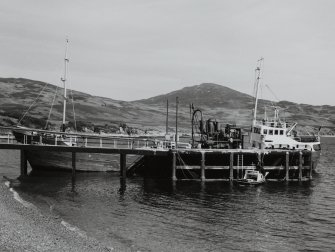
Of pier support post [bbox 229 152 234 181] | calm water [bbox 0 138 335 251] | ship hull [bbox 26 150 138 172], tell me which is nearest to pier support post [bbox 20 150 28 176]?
ship hull [bbox 26 150 138 172]

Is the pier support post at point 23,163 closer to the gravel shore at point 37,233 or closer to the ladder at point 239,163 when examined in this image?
the gravel shore at point 37,233

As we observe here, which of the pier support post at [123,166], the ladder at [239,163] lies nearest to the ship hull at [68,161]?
the pier support post at [123,166]

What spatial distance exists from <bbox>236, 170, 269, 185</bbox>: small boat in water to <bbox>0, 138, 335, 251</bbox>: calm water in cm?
107

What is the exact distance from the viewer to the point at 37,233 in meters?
24.9

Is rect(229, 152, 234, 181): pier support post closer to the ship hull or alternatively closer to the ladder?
the ladder

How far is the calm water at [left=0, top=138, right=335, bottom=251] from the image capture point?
2903 cm

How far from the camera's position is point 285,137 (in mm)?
61281

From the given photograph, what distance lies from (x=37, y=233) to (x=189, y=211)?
16.0 metres

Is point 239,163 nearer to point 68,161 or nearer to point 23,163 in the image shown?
point 68,161

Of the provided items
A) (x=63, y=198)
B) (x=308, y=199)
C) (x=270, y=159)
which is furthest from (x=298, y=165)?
(x=63, y=198)

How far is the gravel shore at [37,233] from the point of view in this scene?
22.0 m

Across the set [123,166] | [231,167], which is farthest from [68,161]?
[231,167]

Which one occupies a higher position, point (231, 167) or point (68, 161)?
point (68, 161)

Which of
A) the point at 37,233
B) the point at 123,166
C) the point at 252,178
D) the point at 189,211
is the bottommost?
the point at 189,211
